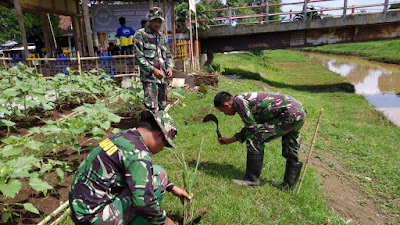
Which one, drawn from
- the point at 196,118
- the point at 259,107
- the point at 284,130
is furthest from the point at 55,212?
the point at 196,118

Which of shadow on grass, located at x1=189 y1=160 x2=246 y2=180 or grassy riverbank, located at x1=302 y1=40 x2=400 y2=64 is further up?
grassy riverbank, located at x1=302 y1=40 x2=400 y2=64

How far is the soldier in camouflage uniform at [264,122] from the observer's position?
3072 millimetres

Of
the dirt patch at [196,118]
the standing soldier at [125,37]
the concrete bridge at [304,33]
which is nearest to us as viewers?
the dirt patch at [196,118]

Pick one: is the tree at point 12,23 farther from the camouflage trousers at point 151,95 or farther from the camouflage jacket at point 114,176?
the camouflage jacket at point 114,176

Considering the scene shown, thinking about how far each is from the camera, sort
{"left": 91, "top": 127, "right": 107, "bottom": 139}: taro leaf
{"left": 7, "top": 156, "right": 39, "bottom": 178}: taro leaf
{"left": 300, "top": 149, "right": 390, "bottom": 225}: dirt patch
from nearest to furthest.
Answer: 1. {"left": 7, "top": 156, "right": 39, "bottom": 178}: taro leaf
2. {"left": 91, "top": 127, "right": 107, "bottom": 139}: taro leaf
3. {"left": 300, "top": 149, "right": 390, "bottom": 225}: dirt patch

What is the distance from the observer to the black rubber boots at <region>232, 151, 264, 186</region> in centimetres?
322

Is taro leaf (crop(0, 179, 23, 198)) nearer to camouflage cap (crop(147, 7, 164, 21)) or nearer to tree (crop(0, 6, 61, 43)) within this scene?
camouflage cap (crop(147, 7, 164, 21))

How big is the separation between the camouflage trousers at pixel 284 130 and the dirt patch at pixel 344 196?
96cm

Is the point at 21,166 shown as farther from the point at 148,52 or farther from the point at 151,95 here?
the point at 148,52

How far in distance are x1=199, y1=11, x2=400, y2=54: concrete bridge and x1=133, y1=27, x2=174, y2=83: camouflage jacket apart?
32.7ft

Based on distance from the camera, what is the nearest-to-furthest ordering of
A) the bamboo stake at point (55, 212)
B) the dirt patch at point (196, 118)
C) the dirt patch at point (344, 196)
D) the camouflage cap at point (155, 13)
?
A: the bamboo stake at point (55, 212) < the dirt patch at point (344, 196) < the camouflage cap at point (155, 13) < the dirt patch at point (196, 118)

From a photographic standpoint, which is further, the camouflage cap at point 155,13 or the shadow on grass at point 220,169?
the camouflage cap at point 155,13

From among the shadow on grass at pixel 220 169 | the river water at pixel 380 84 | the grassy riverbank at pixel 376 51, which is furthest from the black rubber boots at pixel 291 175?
the grassy riverbank at pixel 376 51

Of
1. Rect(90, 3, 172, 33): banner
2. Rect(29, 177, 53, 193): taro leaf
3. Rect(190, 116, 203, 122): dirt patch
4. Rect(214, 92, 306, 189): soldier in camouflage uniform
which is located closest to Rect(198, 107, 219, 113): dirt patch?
Rect(190, 116, 203, 122): dirt patch
